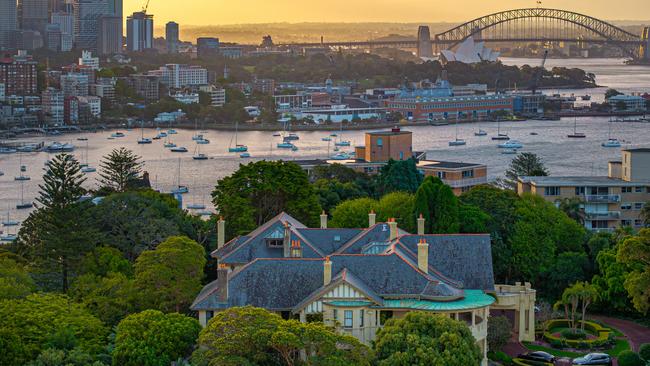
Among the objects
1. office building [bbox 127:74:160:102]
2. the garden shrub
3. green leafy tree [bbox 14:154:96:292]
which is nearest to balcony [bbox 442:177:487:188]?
green leafy tree [bbox 14:154:96:292]

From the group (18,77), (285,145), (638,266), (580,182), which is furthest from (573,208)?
(18,77)

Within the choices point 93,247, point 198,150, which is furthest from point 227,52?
point 93,247

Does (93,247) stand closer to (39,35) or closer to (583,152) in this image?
(583,152)

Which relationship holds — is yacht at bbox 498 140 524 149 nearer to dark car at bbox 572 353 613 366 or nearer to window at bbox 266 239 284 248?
window at bbox 266 239 284 248

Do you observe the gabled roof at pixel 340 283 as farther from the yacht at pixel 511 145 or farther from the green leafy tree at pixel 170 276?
the yacht at pixel 511 145

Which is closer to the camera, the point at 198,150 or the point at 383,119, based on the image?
the point at 198,150

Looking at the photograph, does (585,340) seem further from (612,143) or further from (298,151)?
(298,151)

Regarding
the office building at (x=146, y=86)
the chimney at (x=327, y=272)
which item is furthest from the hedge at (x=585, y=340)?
the office building at (x=146, y=86)
